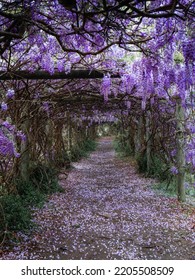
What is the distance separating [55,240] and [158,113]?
4331 millimetres

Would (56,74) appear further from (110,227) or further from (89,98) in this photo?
(89,98)

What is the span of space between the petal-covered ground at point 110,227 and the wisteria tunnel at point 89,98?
0.01 metres

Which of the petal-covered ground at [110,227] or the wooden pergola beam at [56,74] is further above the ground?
the wooden pergola beam at [56,74]

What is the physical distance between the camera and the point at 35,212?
4.56 m

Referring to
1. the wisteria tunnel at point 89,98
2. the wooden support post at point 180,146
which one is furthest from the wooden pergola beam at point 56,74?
the wooden support post at point 180,146

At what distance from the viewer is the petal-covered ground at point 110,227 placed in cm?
326

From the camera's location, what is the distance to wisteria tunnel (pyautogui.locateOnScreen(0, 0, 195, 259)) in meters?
2.37

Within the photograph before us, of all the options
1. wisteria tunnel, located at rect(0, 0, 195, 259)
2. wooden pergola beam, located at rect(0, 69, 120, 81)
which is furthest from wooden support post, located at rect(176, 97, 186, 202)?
wooden pergola beam, located at rect(0, 69, 120, 81)

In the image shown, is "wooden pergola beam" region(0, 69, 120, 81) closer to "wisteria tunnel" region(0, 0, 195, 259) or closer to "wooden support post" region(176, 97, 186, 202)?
"wisteria tunnel" region(0, 0, 195, 259)

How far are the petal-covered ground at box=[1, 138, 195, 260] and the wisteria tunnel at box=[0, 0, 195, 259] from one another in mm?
14

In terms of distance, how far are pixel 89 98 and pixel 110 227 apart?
274cm

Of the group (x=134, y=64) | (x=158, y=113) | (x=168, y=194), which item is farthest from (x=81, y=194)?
(x=134, y=64)

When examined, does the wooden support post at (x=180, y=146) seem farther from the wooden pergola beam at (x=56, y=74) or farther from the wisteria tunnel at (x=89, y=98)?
the wooden pergola beam at (x=56, y=74)
